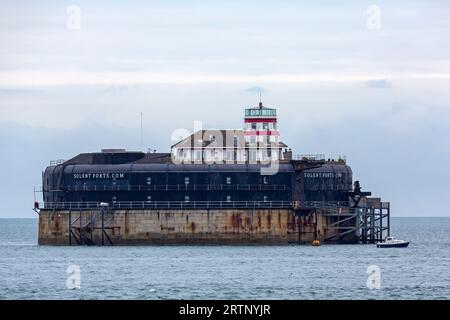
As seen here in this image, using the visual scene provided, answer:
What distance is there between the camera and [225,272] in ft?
325

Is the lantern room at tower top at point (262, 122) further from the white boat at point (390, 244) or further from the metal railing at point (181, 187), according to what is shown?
the white boat at point (390, 244)

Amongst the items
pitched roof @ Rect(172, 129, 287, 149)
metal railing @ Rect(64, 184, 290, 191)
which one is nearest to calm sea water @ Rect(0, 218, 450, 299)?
metal railing @ Rect(64, 184, 290, 191)

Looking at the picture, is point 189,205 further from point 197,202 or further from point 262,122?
point 262,122

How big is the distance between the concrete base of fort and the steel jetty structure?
3.3 inches

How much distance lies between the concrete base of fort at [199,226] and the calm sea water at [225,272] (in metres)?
1.28

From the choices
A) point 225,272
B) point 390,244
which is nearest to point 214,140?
point 390,244

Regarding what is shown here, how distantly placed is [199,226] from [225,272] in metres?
A: 29.2

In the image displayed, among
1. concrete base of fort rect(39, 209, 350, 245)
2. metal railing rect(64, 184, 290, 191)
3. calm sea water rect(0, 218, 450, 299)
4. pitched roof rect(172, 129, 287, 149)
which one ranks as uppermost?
pitched roof rect(172, 129, 287, 149)

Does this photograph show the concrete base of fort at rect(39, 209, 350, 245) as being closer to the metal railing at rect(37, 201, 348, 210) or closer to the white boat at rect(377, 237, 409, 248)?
the metal railing at rect(37, 201, 348, 210)

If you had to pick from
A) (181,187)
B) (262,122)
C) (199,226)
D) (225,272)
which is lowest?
(225,272)

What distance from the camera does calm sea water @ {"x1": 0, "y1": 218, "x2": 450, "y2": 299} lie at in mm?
83938

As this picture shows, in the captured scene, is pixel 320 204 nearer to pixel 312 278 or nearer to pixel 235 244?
pixel 235 244

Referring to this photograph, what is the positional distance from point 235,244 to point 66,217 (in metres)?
14.9

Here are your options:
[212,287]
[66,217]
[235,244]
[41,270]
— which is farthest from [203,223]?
[212,287]
